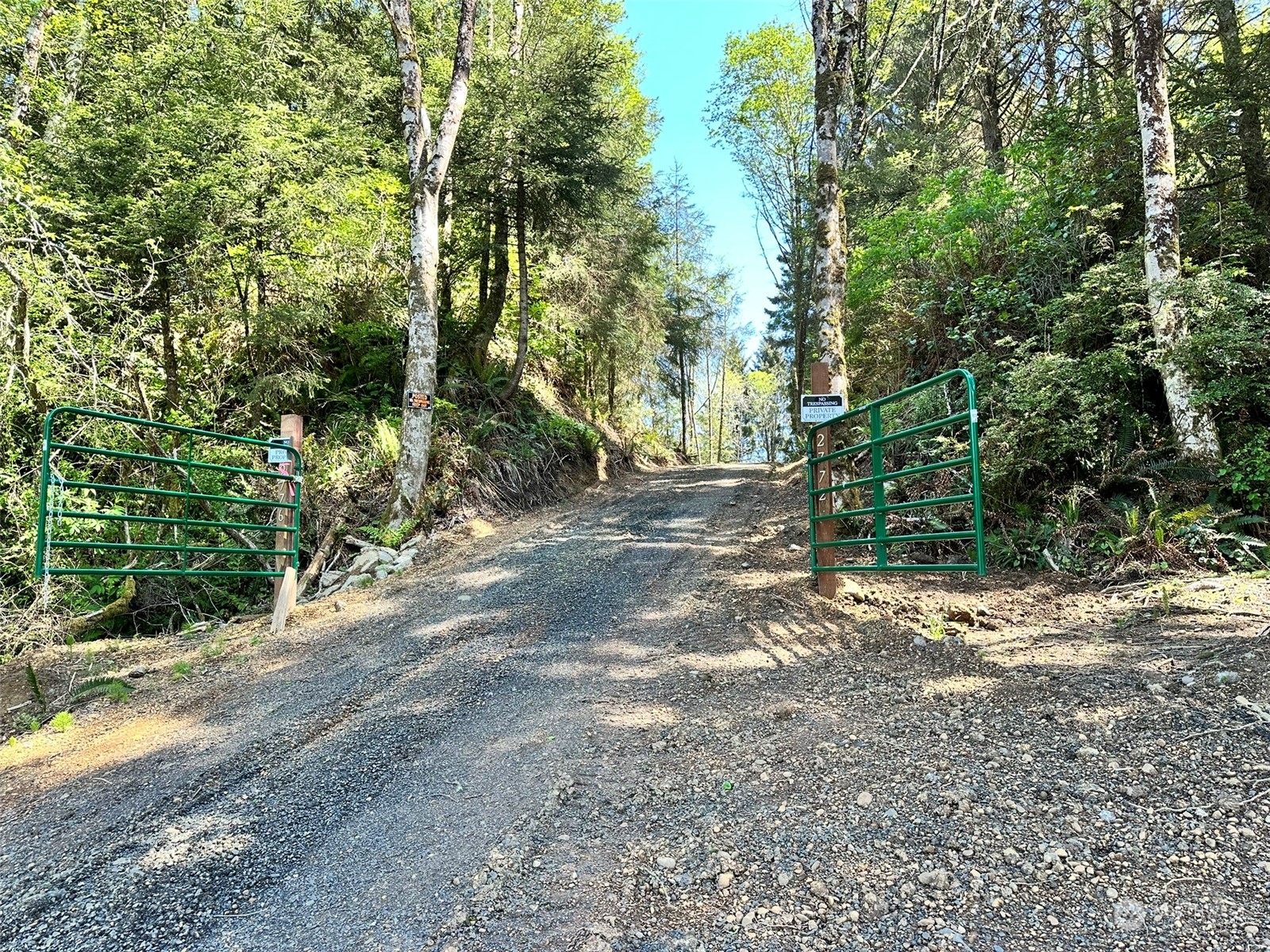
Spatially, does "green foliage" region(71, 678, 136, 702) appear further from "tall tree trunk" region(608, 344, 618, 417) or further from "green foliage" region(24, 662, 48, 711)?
"tall tree trunk" region(608, 344, 618, 417)

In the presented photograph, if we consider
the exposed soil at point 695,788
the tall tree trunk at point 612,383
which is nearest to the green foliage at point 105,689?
the exposed soil at point 695,788

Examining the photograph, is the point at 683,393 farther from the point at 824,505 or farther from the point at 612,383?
the point at 824,505

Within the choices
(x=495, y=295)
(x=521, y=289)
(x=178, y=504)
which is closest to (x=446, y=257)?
(x=495, y=295)

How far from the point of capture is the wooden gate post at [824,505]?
4777 millimetres

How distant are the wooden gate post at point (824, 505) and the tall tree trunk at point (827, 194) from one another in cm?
82

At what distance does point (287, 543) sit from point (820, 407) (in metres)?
4.75

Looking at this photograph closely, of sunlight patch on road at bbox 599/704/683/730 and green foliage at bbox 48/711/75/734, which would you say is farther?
green foliage at bbox 48/711/75/734

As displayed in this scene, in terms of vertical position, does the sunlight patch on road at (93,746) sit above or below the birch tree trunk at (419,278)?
below

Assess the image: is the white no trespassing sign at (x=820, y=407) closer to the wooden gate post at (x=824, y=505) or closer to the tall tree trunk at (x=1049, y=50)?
the wooden gate post at (x=824, y=505)

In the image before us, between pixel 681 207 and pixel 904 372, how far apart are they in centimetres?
2299

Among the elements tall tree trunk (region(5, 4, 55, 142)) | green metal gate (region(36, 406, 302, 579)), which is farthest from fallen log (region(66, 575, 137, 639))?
tall tree trunk (region(5, 4, 55, 142))

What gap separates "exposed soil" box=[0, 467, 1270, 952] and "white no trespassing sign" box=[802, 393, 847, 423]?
1.46 meters

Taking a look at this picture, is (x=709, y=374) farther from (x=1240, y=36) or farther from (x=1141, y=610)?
(x=1141, y=610)

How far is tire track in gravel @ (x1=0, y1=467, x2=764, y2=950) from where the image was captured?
196 cm
